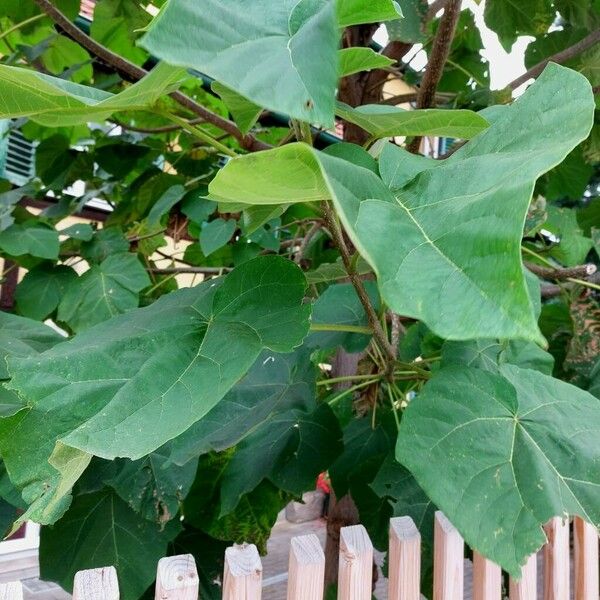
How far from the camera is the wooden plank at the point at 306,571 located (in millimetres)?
600

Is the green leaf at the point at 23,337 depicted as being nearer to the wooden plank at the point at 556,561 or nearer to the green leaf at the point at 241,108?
the green leaf at the point at 241,108

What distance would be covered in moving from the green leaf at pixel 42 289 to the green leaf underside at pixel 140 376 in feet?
2.70

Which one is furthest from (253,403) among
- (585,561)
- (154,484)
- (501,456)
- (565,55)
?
(565,55)

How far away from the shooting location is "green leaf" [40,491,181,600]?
75 cm

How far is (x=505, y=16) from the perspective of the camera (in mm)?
1235

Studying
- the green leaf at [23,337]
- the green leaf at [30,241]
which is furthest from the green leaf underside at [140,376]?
the green leaf at [30,241]

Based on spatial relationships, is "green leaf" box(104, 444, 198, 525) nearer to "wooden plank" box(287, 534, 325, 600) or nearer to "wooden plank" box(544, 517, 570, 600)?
"wooden plank" box(287, 534, 325, 600)

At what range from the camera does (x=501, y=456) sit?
0.49 metres

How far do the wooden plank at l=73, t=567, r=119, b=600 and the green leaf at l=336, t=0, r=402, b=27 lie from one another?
450mm

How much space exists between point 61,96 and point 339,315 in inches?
18.6

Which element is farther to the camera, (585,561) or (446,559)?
Result: (585,561)

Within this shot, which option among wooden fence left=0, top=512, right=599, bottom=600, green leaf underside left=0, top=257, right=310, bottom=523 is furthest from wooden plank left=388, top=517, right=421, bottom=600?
green leaf underside left=0, top=257, right=310, bottom=523

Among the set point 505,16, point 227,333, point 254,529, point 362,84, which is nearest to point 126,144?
point 362,84

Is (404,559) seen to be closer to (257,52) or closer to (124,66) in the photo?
(257,52)
